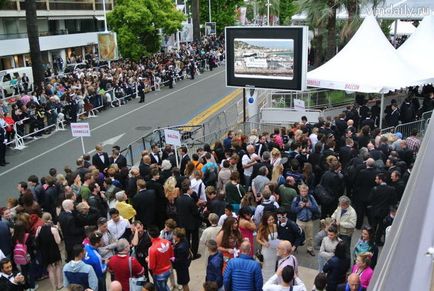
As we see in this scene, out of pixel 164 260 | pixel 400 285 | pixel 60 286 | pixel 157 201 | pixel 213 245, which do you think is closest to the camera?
pixel 400 285

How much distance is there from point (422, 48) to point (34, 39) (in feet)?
58.2

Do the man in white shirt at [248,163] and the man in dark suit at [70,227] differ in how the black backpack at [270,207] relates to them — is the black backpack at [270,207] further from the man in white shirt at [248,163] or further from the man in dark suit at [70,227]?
the man in dark suit at [70,227]

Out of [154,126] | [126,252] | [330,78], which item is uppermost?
[330,78]

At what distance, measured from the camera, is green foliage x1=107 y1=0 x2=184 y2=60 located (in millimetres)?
30859

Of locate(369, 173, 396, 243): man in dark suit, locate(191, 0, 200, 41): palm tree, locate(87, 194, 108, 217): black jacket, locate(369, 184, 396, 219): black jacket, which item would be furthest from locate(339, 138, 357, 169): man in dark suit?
locate(191, 0, 200, 41): palm tree

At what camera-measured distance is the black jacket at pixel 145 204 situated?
8961 mm

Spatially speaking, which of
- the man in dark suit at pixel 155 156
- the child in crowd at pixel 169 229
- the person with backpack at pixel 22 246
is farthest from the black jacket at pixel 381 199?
the person with backpack at pixel 22 246

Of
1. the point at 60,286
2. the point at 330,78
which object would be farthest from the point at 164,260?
the point at 330,78

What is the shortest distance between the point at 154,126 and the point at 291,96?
628 cm

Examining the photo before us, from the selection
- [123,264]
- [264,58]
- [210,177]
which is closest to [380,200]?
[210,177]

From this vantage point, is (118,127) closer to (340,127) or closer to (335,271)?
(340,127)

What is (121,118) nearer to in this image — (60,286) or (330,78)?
(330,78)

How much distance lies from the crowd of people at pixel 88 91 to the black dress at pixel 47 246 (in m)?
9.69

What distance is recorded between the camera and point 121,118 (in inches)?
920
